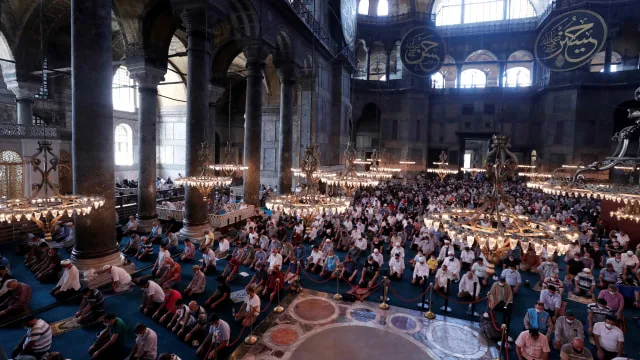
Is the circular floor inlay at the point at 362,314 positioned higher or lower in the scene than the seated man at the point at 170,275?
lower

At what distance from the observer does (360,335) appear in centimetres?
518

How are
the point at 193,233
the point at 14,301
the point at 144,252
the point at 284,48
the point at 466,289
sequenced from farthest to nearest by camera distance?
the point at 284,48
the point at 193,233
the point at 144,252
the point at 466,289
the point at 14,301

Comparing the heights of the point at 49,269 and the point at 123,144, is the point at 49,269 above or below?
below

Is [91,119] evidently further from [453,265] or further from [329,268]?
[453,265]

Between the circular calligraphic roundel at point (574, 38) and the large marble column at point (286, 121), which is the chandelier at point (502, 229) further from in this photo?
the large marble column at point (286, 121)

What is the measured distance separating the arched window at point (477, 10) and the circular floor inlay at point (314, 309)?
25058 millimetres

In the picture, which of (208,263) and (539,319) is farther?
(208,263)

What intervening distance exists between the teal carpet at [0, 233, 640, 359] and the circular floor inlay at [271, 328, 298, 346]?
48 centimetres

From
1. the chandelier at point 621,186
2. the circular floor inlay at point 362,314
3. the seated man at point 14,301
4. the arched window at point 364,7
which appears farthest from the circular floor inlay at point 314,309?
the arched window at point 364,7

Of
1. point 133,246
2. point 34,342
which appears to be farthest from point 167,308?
point 133,246

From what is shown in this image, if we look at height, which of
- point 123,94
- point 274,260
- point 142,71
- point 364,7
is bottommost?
point 274,260

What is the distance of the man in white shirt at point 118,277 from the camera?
6.04 metres

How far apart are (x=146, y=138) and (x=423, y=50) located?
351 inches

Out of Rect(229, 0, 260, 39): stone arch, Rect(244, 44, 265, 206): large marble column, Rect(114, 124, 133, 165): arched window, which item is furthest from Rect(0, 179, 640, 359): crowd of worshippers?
Rect(114, 124, 133, 165): arched window
